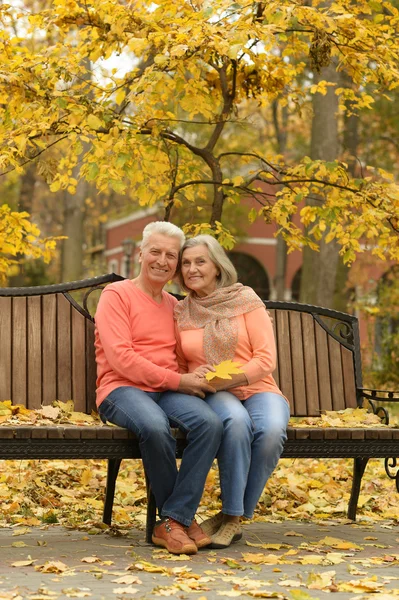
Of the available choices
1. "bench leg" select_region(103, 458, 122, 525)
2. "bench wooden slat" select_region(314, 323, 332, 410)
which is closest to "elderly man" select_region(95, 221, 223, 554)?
"bench leg" select_region(103, 458, 122, 525)

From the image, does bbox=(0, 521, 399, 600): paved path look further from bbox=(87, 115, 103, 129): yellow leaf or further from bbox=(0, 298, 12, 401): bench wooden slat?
bbox=(87, 115, 103, 129): yellow leaf

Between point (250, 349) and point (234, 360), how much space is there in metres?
0.13

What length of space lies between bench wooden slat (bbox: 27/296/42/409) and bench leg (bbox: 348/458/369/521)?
199cm

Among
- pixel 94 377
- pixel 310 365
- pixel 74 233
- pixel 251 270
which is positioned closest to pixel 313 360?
pixel 310 365

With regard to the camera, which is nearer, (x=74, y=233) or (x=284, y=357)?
(x=284, y=357)

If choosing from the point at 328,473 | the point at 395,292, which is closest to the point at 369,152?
the point at 395,292

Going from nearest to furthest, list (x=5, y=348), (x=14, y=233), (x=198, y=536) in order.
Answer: (x=198, y=536) → (x=5, y=348) → (x=14, y=233)

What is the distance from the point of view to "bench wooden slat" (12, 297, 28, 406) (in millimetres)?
5797

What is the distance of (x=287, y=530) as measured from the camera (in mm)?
5934

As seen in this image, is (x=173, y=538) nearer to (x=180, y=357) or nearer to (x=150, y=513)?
(x=150, y=513)

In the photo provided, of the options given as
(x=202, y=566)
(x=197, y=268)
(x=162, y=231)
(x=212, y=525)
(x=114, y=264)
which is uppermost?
(x=114, y=264)

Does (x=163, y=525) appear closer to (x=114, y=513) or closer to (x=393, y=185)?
(x=114, y=513)

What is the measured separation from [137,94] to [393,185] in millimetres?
1908

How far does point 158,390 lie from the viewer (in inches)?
212
